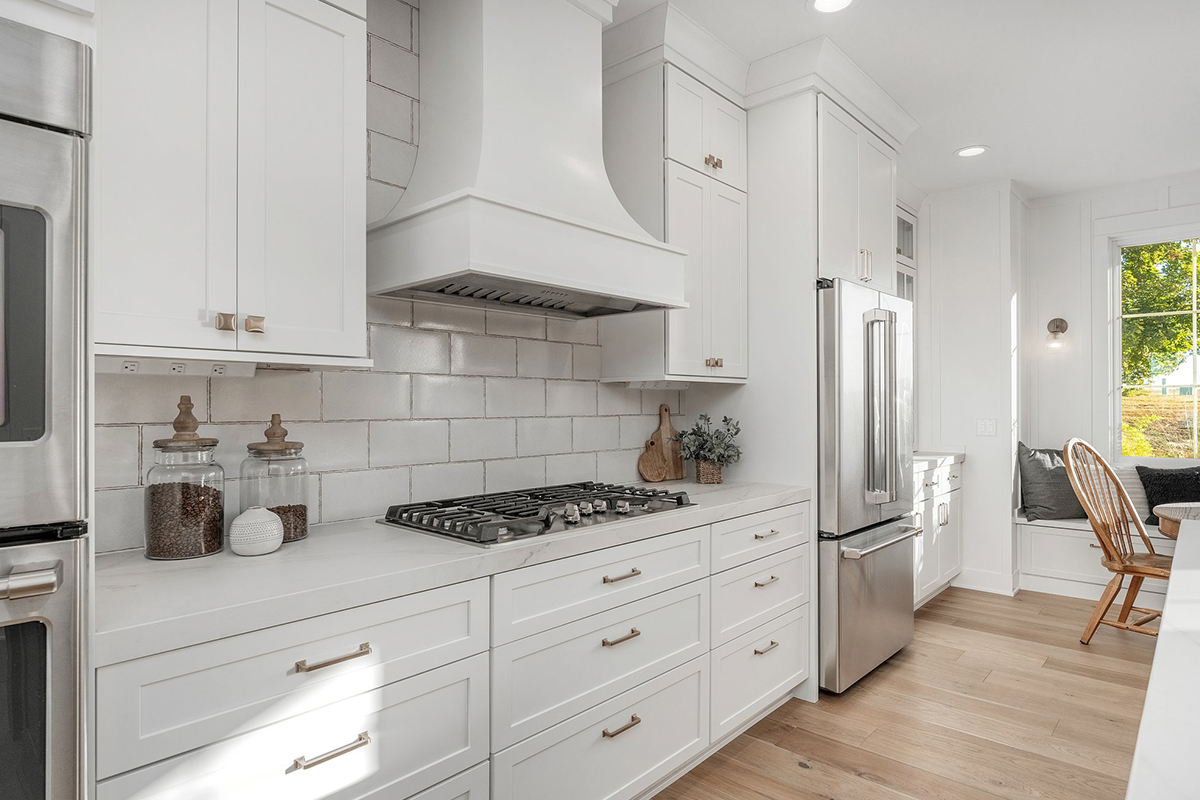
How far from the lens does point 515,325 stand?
101 inches

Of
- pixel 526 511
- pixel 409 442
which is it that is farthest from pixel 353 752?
pixel 409 442

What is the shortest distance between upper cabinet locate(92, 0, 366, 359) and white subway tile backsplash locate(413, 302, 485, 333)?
1.59 ft

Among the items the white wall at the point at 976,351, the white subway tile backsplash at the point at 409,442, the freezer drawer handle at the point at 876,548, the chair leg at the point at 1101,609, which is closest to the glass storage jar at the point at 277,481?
the white subway tile backsplash at the point at 409,442

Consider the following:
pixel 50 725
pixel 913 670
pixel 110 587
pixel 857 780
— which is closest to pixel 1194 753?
pixel 50 725

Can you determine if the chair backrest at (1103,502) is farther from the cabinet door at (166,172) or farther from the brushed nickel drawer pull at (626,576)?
the cabinet door at (166,172)

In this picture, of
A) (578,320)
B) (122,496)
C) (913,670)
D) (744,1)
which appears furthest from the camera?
(913,670)

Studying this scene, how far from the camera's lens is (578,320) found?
2805 millimetres

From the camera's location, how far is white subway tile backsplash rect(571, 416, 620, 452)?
2.80 metres

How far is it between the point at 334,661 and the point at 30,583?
1.93ft

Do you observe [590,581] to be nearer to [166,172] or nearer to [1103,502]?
[166,172]

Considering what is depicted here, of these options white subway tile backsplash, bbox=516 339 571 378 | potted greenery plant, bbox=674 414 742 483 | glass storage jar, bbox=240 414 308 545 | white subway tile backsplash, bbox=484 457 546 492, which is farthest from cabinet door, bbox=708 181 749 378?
glass storage jar, bbox=240 414 308 545

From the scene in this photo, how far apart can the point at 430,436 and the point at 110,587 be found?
1.06 metres

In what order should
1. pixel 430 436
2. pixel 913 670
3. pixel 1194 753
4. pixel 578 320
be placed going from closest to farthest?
1. pixel 1194 753
2. pixel 430 436
3. pixel 578 320
4. pixel 913 670

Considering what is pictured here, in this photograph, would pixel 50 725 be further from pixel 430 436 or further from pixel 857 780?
pixel 857 780
